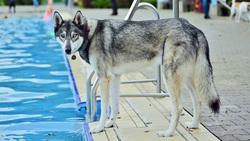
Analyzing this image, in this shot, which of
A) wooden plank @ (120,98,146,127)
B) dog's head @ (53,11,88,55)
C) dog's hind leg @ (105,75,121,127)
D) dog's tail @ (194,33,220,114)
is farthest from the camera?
wooden plank @ (120,98,146,127)

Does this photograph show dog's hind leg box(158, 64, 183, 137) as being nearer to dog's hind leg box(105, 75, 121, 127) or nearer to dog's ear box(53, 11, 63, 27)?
dog's hind leg box(105, 75, 121, 127)

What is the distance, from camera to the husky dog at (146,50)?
13.2ft

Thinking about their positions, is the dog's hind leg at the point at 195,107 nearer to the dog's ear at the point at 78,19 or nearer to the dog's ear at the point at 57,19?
the dog's ear at the point at 78,19

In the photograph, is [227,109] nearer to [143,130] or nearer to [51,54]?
[143,130]

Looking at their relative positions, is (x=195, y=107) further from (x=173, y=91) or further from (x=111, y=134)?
(x=111, y=134)

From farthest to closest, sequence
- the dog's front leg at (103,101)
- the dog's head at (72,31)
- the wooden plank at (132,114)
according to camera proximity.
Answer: the wooden plank at (132,114), the dog's front leg at (103,101), the dog's head at (72,31)

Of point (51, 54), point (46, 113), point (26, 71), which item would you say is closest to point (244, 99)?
point (46, 113)

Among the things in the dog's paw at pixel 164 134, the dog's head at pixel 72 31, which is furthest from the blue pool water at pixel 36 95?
the dog's head at pixel 72 31

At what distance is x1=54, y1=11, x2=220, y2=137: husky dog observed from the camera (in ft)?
13.2

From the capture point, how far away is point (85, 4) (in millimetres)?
32469

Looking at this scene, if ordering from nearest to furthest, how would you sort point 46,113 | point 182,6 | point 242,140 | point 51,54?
point 242,140 → point 46,113 → point 51,54 → point 182,6

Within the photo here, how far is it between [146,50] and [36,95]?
3.26 metres

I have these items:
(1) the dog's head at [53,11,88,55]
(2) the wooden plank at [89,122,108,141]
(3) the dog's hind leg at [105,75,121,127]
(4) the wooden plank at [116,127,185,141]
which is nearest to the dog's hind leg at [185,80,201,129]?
(4) the wooden plank at [116,127,185,141]

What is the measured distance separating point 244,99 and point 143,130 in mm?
1885
